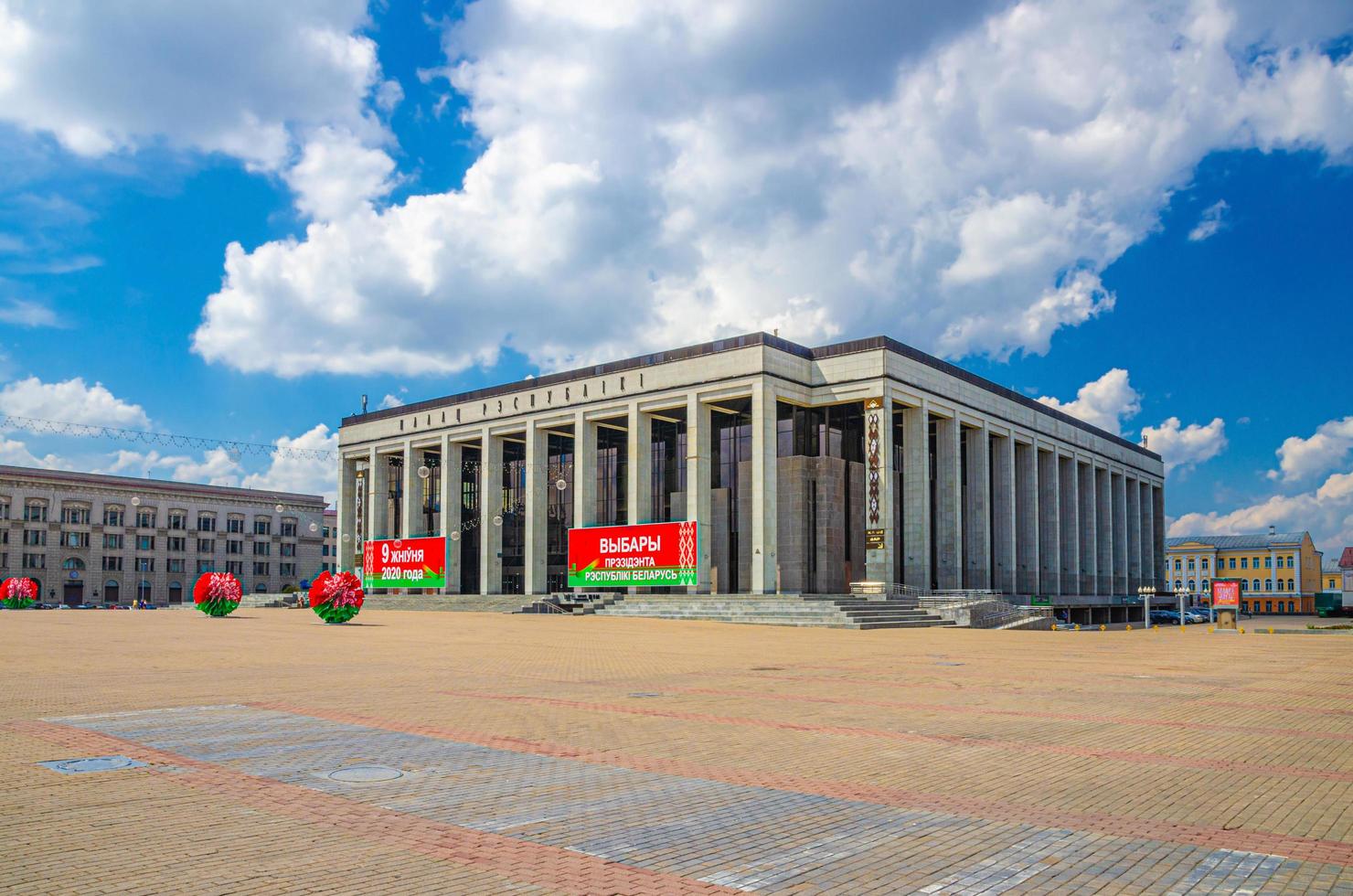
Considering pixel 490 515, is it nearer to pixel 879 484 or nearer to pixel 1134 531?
pixel 879 484

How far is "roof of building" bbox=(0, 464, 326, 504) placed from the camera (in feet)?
361

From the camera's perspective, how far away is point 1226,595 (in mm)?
47188

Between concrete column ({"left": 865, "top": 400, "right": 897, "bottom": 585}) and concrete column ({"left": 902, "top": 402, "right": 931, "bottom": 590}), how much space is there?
290 centimetres

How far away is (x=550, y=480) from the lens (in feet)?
259

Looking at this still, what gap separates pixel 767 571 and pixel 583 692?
134 ft

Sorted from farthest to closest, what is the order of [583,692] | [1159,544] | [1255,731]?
[1159,544], [583,692], [1255,731]

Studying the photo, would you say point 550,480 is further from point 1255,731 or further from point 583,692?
point 1255,731

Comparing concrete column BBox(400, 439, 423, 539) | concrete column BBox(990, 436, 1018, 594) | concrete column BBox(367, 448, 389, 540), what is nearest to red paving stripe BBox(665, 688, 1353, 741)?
concrete column BBox(990, 436, 1018, 594)

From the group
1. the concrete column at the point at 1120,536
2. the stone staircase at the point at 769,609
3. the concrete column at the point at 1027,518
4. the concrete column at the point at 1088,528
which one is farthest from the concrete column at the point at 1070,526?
the stone staircase at the point at 769,609

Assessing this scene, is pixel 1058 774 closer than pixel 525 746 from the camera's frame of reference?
Yes

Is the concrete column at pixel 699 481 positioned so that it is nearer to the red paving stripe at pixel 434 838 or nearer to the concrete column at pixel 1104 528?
the concrete column at pixel 1104 528

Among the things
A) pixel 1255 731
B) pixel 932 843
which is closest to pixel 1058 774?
pixel 932 843

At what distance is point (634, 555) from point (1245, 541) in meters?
115

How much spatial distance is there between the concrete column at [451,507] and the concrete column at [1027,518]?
41.7 m
